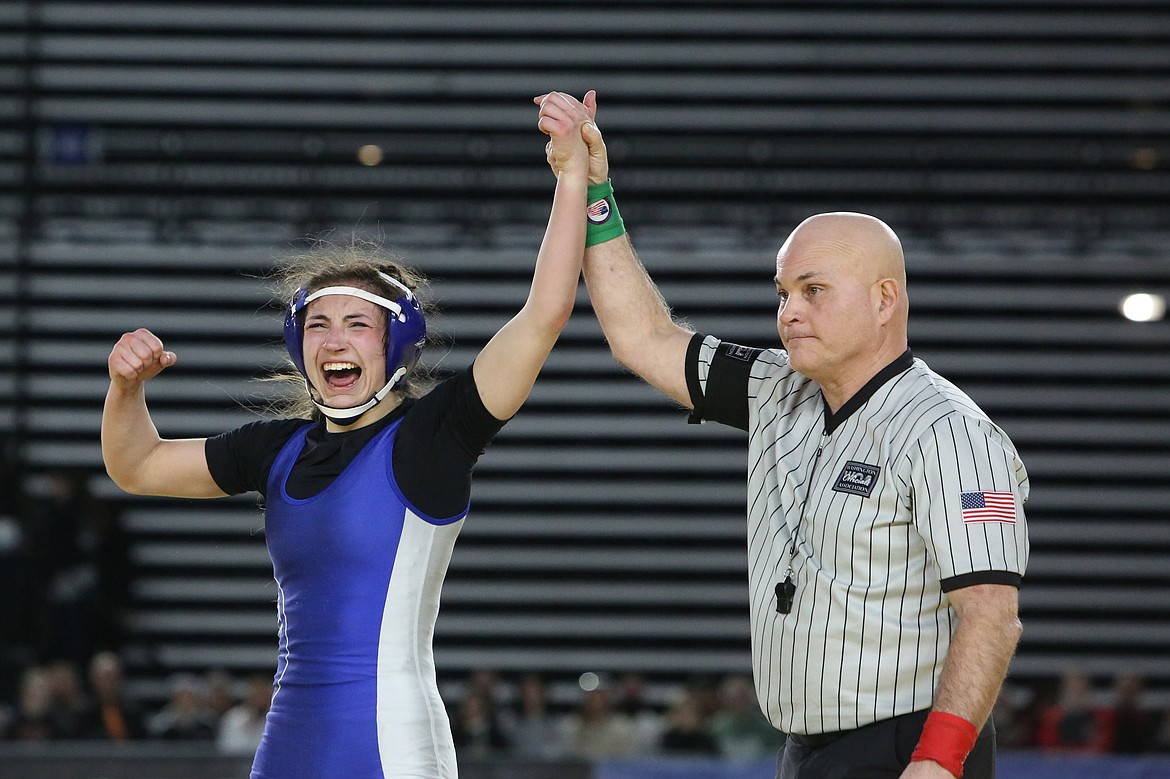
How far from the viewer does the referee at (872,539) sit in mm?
2934

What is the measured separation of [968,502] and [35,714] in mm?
8074

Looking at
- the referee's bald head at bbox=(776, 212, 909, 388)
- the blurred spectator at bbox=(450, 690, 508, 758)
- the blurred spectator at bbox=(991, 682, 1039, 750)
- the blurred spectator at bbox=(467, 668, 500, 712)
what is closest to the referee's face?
the referee's bald head at bbox=(776, 212, 909, 388)

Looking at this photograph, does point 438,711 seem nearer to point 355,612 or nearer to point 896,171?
point 355,612

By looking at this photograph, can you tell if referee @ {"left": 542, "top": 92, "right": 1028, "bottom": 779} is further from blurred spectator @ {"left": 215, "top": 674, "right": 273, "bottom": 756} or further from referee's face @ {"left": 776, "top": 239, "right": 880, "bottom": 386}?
blurred spectator @ {"left": 215, "top": 674, "right": 273, "bottom": 756}

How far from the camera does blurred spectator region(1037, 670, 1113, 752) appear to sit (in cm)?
989

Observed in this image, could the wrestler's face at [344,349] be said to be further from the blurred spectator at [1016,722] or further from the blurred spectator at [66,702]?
the blurred spectator at [1016,722]

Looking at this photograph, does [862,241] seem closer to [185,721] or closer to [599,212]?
[599,212]

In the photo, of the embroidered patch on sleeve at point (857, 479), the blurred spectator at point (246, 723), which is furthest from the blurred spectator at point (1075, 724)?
the embroidered patch on sleeve at point (857, 479)

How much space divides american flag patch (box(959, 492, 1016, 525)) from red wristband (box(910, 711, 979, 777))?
0.39 meters

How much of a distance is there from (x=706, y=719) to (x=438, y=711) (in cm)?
735

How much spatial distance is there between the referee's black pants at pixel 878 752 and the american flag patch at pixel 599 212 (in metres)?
1.32

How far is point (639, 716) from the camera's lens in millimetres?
10938

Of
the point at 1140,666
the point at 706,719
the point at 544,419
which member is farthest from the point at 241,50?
the point at 1140,666

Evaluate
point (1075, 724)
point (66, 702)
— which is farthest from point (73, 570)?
point (1075, 724)
